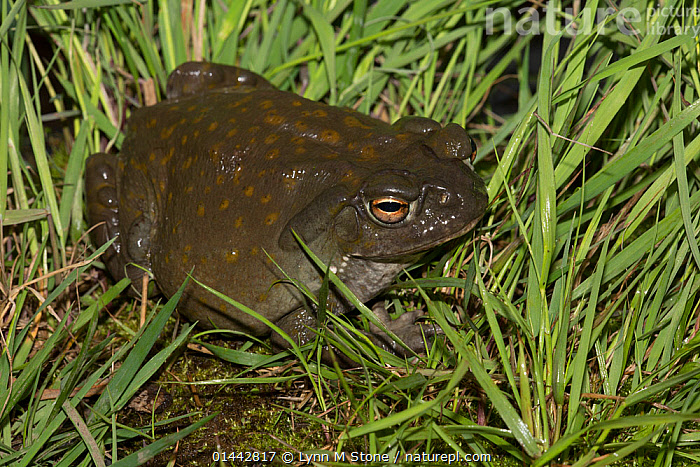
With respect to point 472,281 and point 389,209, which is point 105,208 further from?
point 472,281

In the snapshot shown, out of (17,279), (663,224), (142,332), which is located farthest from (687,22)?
(17,279)

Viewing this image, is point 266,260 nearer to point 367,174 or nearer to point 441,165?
point 367,174

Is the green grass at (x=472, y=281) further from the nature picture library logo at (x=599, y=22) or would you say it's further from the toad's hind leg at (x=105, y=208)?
the toad's hind leg at (x=105, y=208)

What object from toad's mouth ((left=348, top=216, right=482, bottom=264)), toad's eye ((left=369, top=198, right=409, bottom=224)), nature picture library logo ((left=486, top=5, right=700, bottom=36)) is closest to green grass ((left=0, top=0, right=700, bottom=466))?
nature picture library logo ((left=486, top=5, right=700, bottom=36))

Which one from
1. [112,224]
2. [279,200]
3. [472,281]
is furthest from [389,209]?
[112,224]

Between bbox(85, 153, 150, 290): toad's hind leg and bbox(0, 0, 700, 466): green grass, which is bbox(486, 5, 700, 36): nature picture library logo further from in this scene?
bbox(85, 153, 150, 290): toad's hind leg

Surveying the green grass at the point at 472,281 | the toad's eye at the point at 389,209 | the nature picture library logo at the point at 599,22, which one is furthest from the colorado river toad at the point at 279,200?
the nature picture library logo at the point at 599,22
